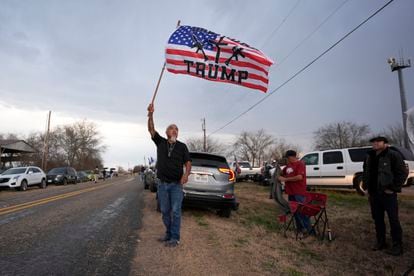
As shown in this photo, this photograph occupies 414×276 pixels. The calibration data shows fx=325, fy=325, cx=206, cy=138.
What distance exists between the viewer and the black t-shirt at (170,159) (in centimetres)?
539

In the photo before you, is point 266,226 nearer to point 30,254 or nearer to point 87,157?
point 30,254

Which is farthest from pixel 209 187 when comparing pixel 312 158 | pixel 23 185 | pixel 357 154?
pixel 23 185

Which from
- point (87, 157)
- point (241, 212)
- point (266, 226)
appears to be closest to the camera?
point (266, 226)

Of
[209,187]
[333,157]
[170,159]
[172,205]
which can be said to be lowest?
[172,205]

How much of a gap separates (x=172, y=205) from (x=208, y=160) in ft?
10.5

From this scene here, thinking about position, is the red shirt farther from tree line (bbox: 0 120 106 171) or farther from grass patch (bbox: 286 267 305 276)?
tree line (bbox: 0 120 106 171)

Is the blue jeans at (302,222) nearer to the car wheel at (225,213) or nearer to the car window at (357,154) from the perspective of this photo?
the car wheel at (225,213)

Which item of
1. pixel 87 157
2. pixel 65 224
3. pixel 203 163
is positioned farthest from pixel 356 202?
pixel 87 157

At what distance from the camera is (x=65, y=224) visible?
6941mm

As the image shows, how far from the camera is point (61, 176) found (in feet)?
96.0

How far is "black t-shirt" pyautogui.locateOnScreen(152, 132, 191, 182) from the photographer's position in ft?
17.7

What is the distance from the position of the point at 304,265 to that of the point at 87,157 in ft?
299

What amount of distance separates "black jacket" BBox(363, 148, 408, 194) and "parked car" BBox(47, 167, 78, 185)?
92.9 ft

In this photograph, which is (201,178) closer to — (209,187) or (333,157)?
(209,187)
